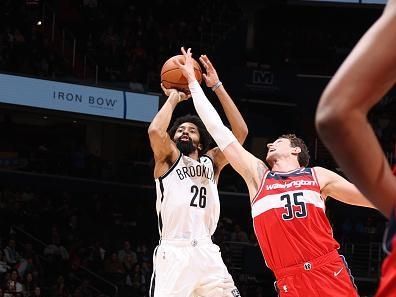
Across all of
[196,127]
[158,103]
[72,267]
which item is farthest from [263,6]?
[196,127]

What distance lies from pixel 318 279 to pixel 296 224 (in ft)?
1.25

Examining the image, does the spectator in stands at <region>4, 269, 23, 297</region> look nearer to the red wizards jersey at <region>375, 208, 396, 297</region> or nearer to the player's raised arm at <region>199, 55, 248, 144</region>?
the player's raised arm at <region>199, 55, 248, 144</region>

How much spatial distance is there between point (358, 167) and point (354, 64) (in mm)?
193

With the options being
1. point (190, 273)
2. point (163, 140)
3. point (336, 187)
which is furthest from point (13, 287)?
point (336, 187)

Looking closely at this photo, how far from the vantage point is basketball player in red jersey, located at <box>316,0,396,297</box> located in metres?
1.36

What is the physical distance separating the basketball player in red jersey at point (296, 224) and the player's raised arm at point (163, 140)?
3.48 ft

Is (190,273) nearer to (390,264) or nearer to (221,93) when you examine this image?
(221,93)

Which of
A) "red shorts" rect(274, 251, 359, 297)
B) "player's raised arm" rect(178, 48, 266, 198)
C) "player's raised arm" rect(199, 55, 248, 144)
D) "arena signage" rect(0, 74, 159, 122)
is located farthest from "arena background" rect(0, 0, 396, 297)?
"red shorts" rect(274, 251, 359, 297)

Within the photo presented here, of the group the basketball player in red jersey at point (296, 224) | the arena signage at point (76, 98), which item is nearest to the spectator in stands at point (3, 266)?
the arena signage at point (76, 98)

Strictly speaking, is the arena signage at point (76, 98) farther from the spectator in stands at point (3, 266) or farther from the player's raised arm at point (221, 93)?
the player's raised arm at point (221, 93)

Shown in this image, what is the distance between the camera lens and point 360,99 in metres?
1.38

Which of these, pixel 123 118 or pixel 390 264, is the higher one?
pixel 123 118

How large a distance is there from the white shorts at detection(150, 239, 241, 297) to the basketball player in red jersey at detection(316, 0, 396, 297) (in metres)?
4.70

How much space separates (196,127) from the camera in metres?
6.87
